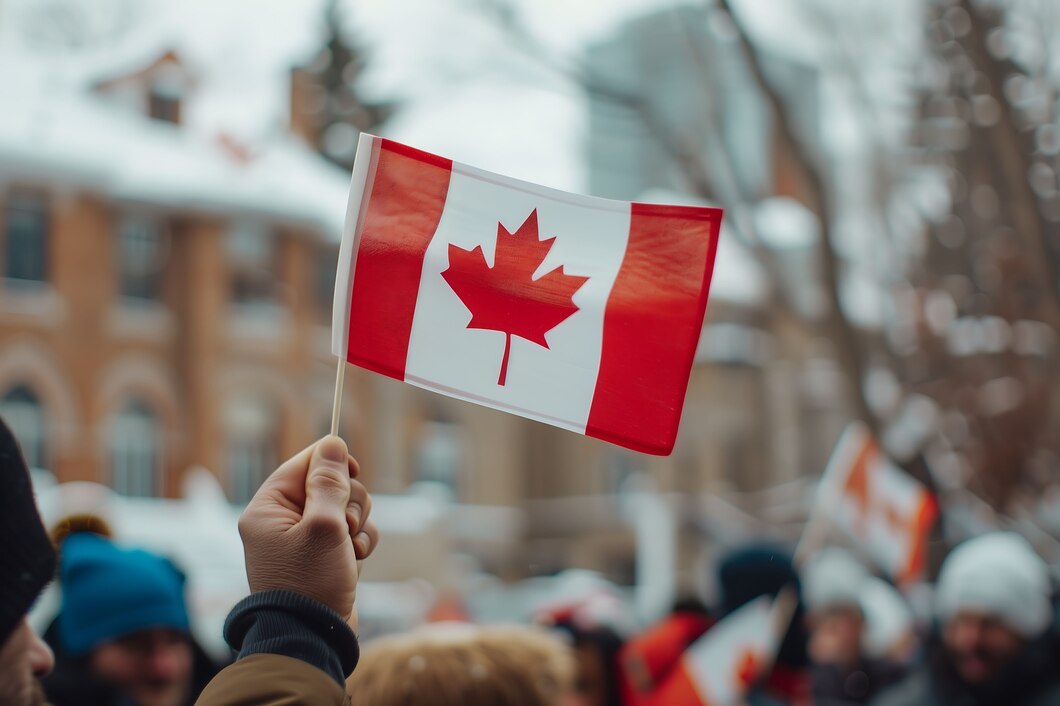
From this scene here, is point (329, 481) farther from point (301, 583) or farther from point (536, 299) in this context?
point (536, 299)

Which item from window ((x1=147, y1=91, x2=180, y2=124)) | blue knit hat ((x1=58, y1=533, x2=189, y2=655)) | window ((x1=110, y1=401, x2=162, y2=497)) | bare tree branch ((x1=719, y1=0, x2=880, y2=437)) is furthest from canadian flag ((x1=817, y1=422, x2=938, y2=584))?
window ((x1=147, y1=91, x2=180, y2=124))

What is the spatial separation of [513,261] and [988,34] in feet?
30.4

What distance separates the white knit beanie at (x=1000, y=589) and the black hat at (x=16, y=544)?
3.50m

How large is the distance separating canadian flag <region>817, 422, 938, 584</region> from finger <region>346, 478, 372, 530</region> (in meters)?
5.68

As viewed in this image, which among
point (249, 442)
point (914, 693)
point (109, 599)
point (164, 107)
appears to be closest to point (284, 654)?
point (109, 599)

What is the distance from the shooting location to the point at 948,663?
4.70m

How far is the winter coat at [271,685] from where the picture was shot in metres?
1.74

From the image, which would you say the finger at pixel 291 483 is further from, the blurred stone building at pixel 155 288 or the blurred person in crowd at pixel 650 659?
the blurred stone building at pixel 155 288

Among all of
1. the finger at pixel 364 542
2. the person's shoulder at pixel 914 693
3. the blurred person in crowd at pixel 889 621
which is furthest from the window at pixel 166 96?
the finger at pixel 364 542

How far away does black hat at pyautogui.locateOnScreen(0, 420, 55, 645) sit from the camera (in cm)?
179

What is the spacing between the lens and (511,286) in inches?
102

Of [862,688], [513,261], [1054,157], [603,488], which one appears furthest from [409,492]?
[513,261]

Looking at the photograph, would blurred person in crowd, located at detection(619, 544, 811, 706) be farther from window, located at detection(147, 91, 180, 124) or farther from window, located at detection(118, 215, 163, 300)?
window, located at detection(147, 91, 180, 124)

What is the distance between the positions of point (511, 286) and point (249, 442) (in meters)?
26.8
